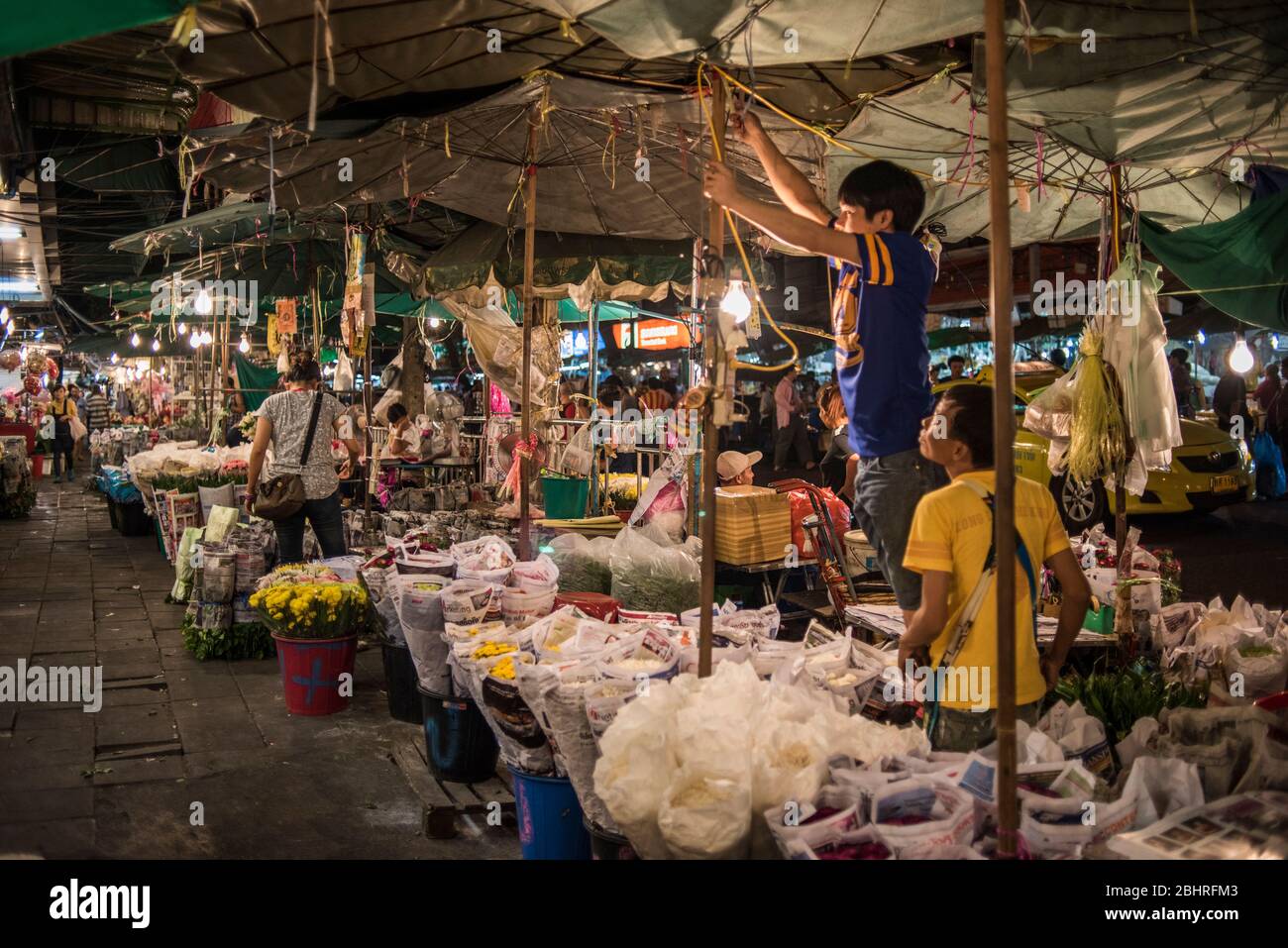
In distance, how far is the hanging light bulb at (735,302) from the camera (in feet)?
12.8

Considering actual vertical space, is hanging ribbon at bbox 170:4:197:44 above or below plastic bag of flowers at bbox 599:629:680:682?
above

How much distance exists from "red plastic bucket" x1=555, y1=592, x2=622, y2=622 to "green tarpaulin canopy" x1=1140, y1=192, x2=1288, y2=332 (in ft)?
12.1

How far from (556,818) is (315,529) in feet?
15.0

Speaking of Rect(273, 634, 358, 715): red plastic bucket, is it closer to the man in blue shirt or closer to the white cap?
the white cap

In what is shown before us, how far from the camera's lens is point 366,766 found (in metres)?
5.45

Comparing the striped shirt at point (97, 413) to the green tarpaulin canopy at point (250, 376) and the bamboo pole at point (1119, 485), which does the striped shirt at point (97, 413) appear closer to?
the green tarpaulin canopy at point (250, 376)

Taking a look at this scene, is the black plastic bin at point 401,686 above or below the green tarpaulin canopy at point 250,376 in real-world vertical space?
below

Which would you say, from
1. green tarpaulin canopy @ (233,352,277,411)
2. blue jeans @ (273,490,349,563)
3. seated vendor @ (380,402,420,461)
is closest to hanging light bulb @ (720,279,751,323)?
blue jeans @ (273,490,349,563)

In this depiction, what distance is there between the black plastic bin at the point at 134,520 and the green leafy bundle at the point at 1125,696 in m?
13.3

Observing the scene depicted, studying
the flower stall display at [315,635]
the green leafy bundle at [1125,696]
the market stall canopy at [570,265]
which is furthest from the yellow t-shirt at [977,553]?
the market stall canopy at [570,265]

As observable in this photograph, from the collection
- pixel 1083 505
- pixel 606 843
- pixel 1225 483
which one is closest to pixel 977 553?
pixel 606 843

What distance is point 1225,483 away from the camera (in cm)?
1190

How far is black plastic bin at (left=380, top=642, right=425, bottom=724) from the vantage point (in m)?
6.08
